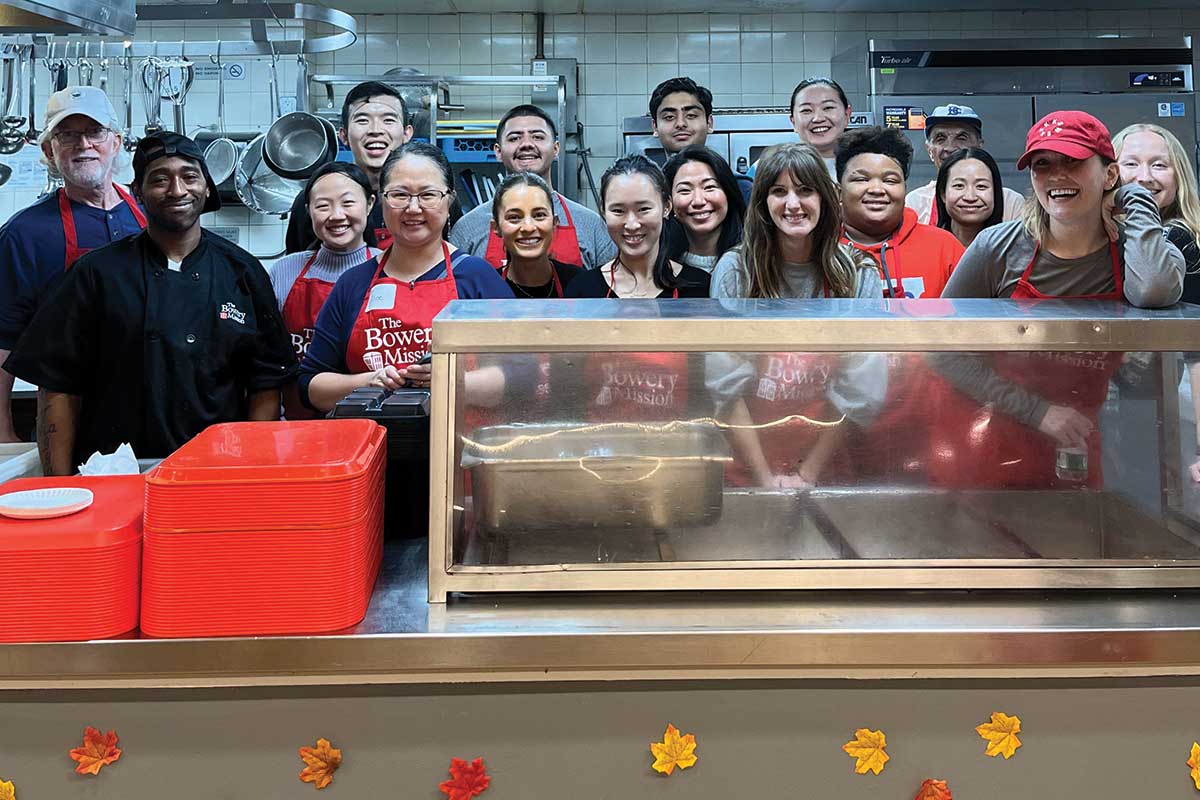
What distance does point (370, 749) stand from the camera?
1263 millimetres

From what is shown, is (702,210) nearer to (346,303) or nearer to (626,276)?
(626,276)

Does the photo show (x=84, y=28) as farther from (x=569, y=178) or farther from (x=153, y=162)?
(x=569, y=178)

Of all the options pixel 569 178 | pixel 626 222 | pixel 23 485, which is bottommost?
pixel 23 485

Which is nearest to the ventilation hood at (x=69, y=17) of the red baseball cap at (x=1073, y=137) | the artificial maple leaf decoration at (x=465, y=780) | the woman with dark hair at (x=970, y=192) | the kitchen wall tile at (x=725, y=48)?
the artificial maple leaf decoration at (x=465, y=780)

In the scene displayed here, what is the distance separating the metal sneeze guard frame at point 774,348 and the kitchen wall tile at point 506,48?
4697mm

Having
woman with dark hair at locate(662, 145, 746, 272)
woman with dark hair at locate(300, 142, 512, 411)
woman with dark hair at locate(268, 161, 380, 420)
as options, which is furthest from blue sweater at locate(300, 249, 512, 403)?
woman with dark hair at locate(662, 145, 746, 272)

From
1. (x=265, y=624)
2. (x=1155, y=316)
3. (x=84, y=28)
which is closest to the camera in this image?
(x=265, y=624)

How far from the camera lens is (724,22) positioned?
570 centimetres

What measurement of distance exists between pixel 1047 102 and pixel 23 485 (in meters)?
4.85

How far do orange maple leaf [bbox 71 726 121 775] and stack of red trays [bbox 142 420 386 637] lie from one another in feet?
0.47

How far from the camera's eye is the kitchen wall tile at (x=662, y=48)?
18.7 ft

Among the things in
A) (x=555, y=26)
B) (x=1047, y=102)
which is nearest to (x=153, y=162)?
(x=555, y=26)

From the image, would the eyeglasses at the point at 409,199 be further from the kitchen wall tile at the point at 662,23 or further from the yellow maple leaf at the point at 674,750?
the kitchen wall tile at the point at 662,23

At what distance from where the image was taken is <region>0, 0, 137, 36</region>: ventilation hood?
1.60 metres
